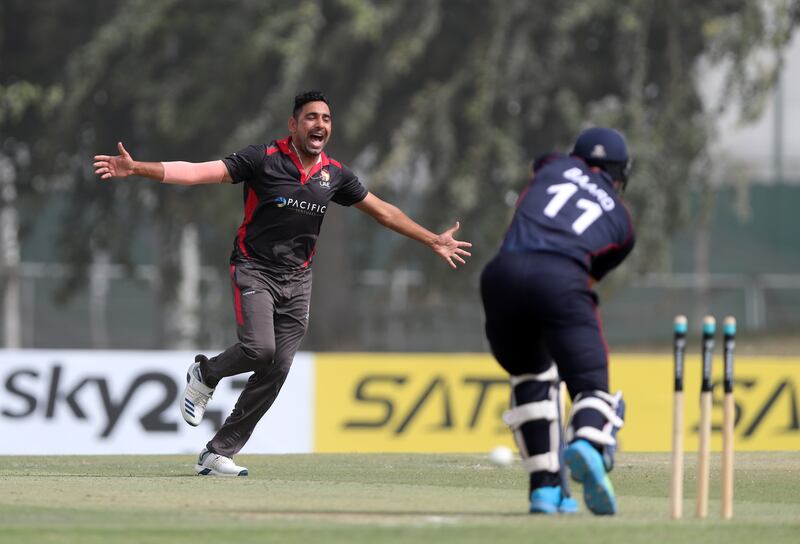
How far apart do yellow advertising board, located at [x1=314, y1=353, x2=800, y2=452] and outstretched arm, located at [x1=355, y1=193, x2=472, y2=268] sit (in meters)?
5.99

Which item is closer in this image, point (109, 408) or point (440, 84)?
point (109, 408)

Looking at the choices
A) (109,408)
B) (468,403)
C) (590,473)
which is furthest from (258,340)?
(468,403)

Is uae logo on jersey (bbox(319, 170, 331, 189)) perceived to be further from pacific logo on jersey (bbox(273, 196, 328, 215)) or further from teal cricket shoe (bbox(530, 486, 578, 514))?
teal cricket shoe (bbox(530, 486, 578, 514))

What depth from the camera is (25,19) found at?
84.1 ft

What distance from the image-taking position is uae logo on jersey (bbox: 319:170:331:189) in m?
9.38

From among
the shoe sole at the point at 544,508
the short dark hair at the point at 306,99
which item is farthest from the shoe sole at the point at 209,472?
the shoe sole at the point at 544,508

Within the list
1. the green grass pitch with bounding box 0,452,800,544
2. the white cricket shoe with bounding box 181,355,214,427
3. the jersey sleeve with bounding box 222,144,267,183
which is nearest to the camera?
the green grass pitch with bounding box 0,452,800,544

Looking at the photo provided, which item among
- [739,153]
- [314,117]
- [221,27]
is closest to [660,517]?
[314,117]

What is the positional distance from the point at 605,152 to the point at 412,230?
265 cm

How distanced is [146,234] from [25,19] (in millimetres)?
6048

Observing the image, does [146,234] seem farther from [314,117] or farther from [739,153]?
[314,117]

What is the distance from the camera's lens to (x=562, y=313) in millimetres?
6844

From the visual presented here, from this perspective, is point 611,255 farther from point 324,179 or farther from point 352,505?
point 324,179

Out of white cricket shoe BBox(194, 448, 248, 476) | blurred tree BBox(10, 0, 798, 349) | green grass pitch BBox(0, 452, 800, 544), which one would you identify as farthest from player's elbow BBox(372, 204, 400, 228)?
blurred tree BBox(10, 0, 798, 349)
